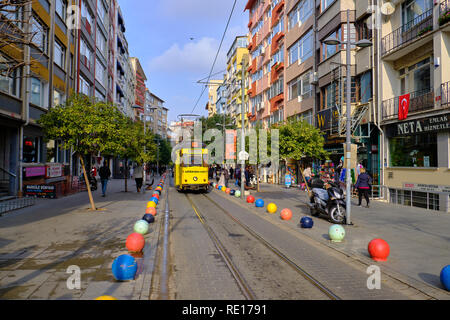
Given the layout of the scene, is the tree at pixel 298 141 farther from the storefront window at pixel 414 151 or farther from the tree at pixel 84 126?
the tree at pixel 84 126

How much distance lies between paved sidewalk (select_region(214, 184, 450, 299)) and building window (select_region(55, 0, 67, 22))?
18.9m

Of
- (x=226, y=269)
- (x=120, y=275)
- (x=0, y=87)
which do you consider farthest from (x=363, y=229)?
(x=0, y=87)

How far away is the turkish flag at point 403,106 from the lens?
1548cm

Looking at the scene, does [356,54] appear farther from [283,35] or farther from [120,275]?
[120,275]

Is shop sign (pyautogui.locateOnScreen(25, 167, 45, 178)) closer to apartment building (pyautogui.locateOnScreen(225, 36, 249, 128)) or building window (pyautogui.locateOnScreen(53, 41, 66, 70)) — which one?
building window (pyautogui.locateOnScreen(53, 41, 66, 70))

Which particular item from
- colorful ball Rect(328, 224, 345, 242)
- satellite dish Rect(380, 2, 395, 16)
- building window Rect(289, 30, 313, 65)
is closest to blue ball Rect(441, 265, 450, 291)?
colorful ball Rect(328, 224, 345, 242)

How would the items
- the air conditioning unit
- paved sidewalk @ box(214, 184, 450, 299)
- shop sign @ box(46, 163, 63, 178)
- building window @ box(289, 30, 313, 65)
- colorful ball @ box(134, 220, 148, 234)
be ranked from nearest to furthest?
paved sidewalk @ box(214, 184, 450, 299)
colorful ball @ box(134, 220, 148, 234)
shop sign @ box(46, 163, 63, 178)
the air conditioning unit
building window @ box(289, 30, 313, 65)

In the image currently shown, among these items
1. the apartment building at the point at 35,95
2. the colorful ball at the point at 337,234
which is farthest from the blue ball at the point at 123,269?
the apartment building at the point at 35,95

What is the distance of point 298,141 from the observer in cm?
1695

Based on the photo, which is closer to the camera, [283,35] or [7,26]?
[7,26]

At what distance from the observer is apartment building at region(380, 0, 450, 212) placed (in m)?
13.6

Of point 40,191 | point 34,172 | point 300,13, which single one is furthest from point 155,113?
point 40,191

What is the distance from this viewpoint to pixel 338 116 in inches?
819

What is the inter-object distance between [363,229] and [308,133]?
770 cm
